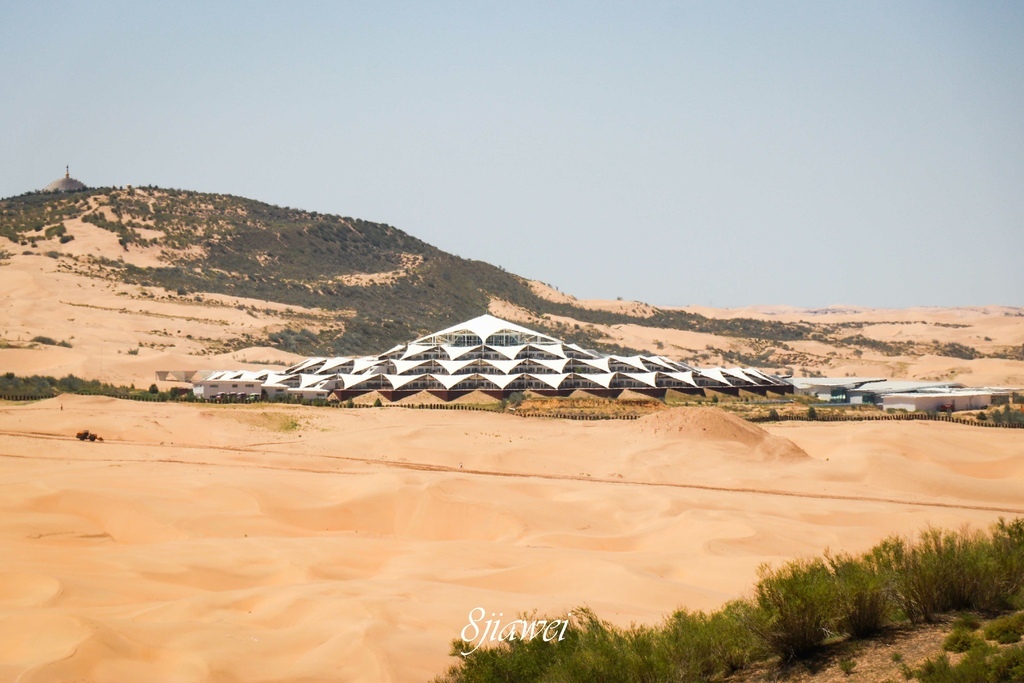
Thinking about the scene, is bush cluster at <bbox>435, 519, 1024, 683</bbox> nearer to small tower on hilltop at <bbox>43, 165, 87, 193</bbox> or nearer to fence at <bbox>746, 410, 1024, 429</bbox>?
fence at <bbox>746, 410, 1024, 429</bbox>

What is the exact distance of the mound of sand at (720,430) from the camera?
132 feet

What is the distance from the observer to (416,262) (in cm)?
14462

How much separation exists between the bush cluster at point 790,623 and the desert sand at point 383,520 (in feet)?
8.74

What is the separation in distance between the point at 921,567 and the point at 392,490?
685 inches

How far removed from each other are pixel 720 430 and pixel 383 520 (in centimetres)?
1956

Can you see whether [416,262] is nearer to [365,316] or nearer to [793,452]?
[365,316]

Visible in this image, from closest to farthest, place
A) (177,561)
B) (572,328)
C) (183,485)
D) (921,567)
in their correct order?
(921,567), (177,561), (183,485), (572,328)

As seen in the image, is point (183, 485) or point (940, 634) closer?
point (940, 634)

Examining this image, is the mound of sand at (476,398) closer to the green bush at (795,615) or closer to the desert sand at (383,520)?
the desert sand at (383,520)

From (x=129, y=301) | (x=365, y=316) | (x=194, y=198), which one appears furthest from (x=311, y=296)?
(x=194, y=198)

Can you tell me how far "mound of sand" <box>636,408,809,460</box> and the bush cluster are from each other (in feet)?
88.0

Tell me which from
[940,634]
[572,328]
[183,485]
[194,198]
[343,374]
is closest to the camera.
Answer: [940,634]

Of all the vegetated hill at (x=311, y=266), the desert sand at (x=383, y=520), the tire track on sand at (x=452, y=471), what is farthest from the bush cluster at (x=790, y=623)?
the vegetated hill at (x=311, y=266)

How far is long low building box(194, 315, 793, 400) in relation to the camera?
63.6m
